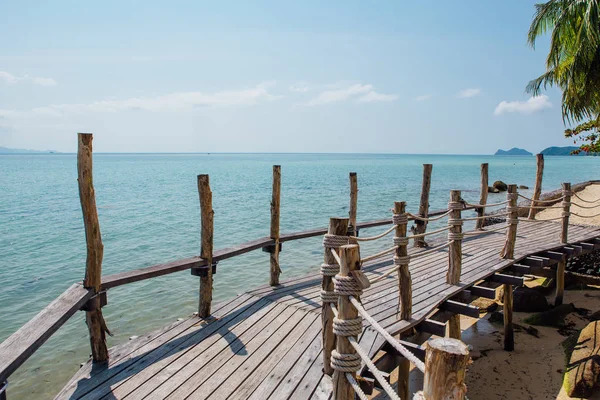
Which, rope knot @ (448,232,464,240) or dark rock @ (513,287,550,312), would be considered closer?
rope knot @ (448,232,464,240)

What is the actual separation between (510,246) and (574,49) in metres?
9.40

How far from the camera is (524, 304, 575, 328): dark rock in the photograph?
9.13 m

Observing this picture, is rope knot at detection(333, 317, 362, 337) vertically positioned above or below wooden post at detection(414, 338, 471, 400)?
below

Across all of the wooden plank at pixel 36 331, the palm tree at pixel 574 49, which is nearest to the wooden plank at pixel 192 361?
the wooden plank at pixel 36 331

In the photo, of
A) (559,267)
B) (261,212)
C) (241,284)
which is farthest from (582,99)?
(261,212)

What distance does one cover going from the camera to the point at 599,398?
600 centimetres

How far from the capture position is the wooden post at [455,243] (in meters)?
6.45

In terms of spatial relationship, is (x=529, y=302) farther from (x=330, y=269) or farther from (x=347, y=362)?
(x=347, y=362)

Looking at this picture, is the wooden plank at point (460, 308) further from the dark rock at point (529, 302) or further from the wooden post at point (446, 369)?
the dark rock at point (529, 302)

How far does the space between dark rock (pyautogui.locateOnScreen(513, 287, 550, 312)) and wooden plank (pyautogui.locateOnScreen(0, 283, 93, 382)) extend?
994 cm

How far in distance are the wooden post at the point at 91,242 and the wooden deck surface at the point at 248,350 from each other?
0.92 feet

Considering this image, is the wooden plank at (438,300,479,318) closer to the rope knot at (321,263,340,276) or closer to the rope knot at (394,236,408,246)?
the rope knot at (394,236,408,246)

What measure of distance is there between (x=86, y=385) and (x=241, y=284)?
25.7 ft

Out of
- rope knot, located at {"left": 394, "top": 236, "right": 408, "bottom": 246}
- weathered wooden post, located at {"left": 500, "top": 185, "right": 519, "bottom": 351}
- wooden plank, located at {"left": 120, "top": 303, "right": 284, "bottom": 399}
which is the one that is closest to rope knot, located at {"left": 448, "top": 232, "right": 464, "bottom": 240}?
rope knot, located at {"left": 394, "top": 236, "right": 408, "bottom": 246}
